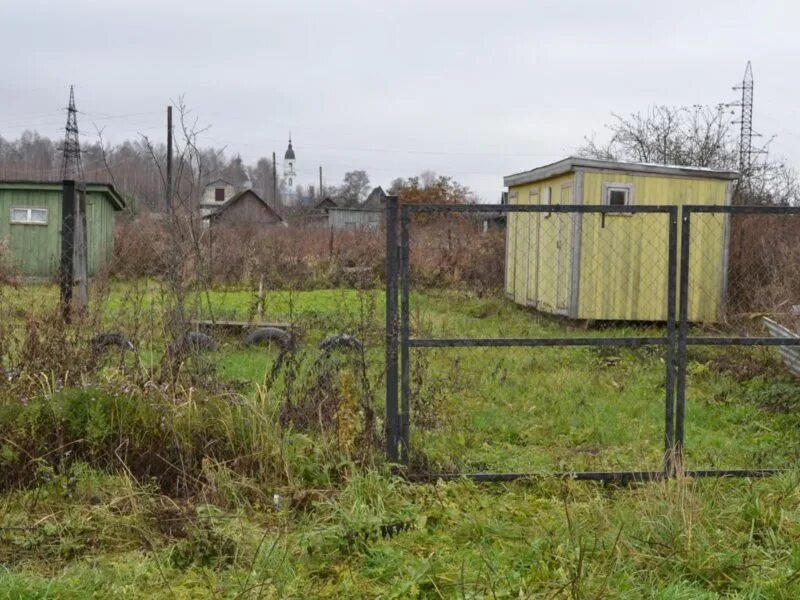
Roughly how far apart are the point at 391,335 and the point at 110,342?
2.47 m

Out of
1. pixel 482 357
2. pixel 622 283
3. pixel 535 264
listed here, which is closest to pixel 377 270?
pixel 535 264

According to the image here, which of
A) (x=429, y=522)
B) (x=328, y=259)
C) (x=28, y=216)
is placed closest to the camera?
(x=429, y=522)

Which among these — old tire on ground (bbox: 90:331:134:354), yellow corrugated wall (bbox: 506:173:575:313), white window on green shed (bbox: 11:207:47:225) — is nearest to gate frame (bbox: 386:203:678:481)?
old tire on ground (bbox: 90:331:134:354)

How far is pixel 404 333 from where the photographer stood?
5172 mm

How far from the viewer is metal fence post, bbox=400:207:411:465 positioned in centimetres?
507

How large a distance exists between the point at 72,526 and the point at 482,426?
3.44m

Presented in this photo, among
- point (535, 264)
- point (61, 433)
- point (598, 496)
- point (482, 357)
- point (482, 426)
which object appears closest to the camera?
point (598, 496)

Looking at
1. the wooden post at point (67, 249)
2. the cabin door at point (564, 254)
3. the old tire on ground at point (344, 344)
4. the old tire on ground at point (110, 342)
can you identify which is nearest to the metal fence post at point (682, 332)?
the old tire on ground at point (344, 344)

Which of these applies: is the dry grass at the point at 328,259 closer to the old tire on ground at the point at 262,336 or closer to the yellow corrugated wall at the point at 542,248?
the yellow corrugated wall at the point at 542,248

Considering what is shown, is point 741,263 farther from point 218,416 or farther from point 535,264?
point 218,416

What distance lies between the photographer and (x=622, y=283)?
41.9 feet

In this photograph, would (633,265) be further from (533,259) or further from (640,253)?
(533,259)

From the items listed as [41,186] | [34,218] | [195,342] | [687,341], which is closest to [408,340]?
[687,341]

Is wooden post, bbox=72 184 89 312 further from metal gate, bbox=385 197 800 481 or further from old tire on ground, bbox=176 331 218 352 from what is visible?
metal gate, bbox=385 197 800 481
